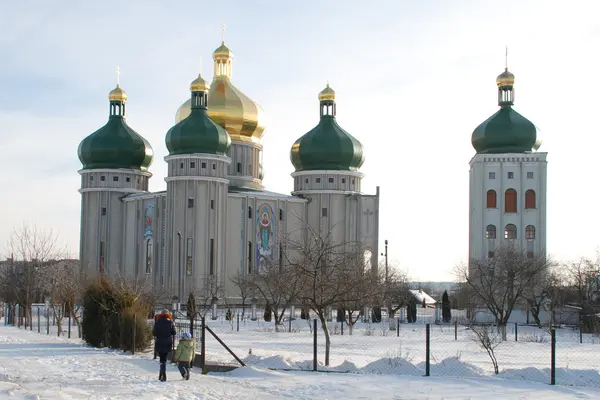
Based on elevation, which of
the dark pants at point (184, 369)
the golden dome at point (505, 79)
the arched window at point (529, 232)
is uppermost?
the golden dome at point (505, 79)

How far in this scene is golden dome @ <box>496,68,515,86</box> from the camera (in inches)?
2520

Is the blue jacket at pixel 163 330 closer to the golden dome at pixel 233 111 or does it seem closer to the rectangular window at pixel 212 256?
the rectangular window at pixel 212 256

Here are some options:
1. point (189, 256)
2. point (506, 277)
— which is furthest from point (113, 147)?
point (506, 277)

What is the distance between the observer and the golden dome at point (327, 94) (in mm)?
67625

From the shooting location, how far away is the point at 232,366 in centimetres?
1739

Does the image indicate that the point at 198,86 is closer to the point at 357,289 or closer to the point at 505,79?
the point at 505,79

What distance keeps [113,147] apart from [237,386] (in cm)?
5283

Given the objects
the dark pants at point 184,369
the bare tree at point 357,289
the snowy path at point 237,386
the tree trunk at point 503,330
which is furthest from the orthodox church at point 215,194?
the dark pants at point 184,369

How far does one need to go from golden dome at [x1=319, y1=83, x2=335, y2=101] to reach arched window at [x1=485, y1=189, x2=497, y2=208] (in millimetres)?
12904

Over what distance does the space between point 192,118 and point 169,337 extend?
4477 centimetres

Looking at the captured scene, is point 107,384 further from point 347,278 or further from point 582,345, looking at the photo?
point 582,345

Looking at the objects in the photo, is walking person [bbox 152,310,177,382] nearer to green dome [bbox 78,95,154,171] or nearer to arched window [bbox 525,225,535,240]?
arched window [bbox 525,225,535,240]

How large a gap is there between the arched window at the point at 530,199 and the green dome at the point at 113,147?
2641cm

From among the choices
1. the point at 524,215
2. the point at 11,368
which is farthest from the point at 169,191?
the point at 11,368
